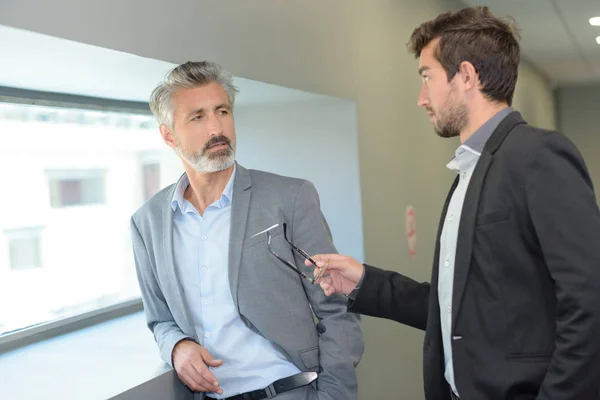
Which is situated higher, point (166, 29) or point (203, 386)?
point (166, 29)

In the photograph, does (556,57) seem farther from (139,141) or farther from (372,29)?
(139,141)

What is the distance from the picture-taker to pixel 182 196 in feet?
7.20

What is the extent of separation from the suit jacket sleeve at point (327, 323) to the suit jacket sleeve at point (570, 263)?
2.31 ft

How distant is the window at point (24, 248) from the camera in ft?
7.89

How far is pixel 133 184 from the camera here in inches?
122

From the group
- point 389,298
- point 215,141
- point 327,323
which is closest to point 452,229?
point 389,298

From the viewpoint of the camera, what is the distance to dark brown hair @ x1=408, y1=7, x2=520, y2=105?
5.60 feet

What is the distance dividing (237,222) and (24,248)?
0.85 m

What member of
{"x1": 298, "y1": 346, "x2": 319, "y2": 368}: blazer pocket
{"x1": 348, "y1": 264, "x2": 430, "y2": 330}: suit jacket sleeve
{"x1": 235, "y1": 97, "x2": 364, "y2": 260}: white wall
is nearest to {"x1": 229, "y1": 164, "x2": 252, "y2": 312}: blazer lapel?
{"x1": 298, "y1": 346, "x2": 319, "y2": 368}: blazer pocket

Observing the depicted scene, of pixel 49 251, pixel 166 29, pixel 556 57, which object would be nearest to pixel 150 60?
pixel 166 29

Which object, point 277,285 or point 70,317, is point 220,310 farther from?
point 70,317

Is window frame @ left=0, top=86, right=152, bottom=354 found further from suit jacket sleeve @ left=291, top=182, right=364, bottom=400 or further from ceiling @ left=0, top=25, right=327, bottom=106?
suit jacket sleeve @ left=291, top=182, right=364, bottom=400

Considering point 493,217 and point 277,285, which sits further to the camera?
point 277,285

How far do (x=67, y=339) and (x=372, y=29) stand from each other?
7.36 feet
